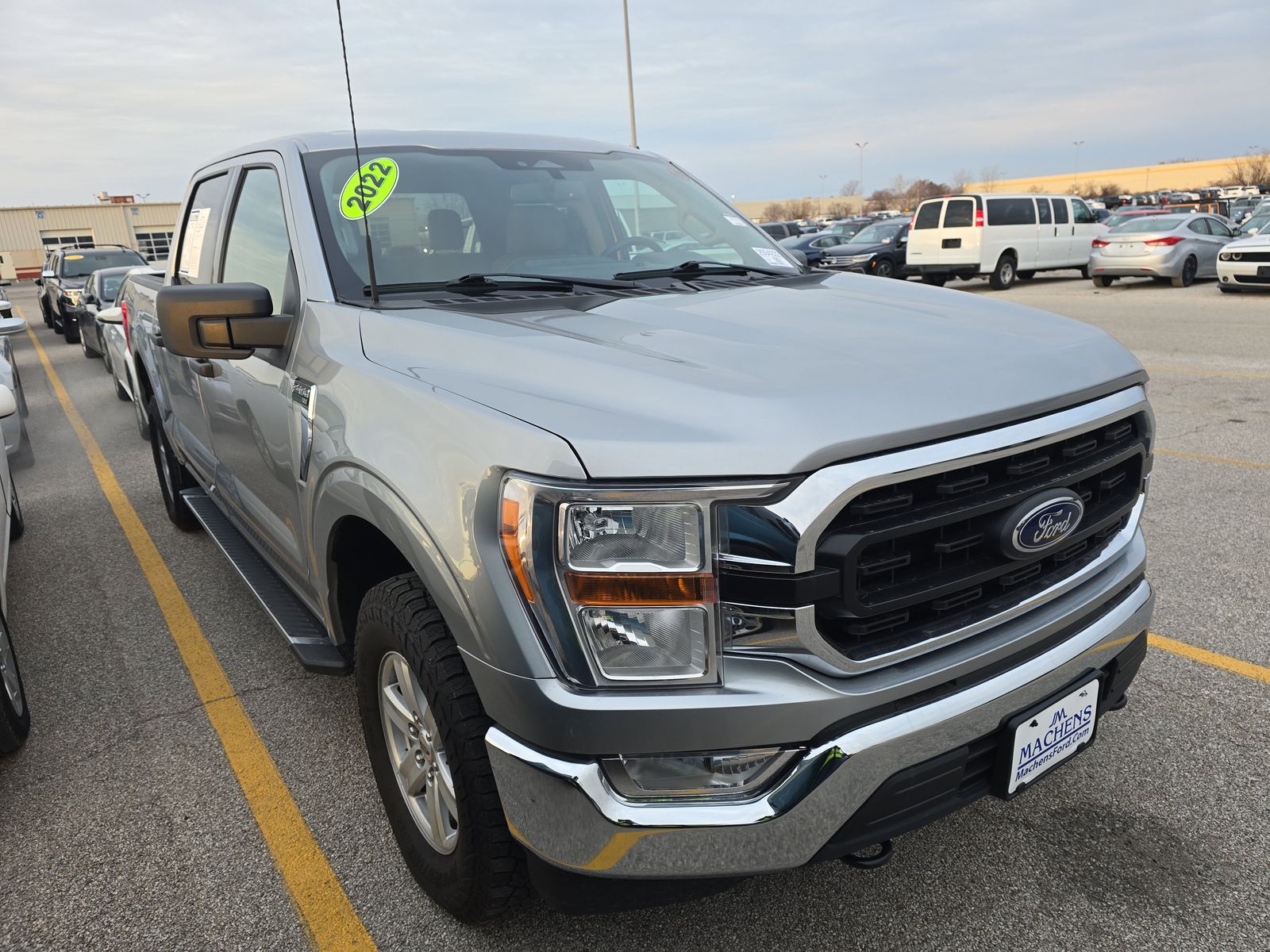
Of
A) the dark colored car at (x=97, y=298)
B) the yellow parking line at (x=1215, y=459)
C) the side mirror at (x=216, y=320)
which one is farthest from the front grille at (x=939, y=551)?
the dark colored car at (x=97, y=298)

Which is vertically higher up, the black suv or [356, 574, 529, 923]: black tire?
the black suv

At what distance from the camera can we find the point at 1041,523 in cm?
196

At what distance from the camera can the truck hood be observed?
1.69m

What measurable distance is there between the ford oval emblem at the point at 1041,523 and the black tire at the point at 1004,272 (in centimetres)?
1971

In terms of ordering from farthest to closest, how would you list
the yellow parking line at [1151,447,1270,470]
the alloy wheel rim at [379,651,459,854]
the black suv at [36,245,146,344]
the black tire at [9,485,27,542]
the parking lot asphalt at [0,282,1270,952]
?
1. the black suv at [36,245,146,344]
2. the yellow parking line at [1151,447,1270,470]
3. the black tire at [9,485,27,542]
4. the parking lot asphalt at [0,282,1270,952]
5. the alloy wheel rim at [379,651,459,854]

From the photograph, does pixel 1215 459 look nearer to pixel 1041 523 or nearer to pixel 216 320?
→ pixel 1041 523

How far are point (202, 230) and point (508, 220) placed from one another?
183cm

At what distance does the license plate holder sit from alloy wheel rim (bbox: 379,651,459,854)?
3.91 ft

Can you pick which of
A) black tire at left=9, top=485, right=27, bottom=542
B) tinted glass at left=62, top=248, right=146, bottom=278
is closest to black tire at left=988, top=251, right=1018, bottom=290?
tinted glass at left=62, top=248, right=146, bottom=278

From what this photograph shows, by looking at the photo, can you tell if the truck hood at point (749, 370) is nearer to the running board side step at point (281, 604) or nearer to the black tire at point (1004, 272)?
the running board side step at point (281, 604)

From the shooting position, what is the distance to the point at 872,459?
1716mm

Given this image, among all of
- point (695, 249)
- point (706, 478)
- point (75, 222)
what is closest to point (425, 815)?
point (706, 478)

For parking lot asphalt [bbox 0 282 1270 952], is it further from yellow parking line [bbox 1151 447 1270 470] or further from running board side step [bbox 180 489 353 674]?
yellow parking line [bbox 1151 447 1270 470]

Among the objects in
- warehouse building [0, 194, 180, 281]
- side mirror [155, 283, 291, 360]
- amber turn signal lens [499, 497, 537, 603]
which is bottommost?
amber turn signal lens [499, 497, 537, 603]
